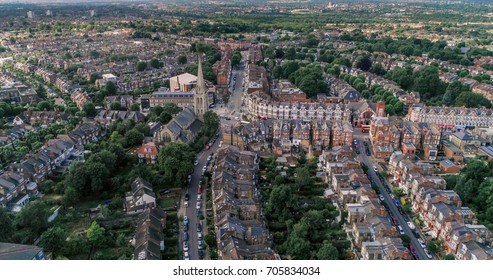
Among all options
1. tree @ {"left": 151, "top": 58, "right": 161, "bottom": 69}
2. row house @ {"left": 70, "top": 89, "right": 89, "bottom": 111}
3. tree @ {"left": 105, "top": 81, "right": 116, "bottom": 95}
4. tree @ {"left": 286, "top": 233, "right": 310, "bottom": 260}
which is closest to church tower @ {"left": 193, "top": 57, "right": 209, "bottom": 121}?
row house @ {"left": 70, "top": 89, "right": 89, "bottom": 111}

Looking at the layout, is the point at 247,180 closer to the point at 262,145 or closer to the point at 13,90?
the point at 262,145

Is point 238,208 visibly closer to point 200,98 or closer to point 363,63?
point 200,98

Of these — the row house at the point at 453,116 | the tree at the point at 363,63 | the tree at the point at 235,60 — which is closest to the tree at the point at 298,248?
the row house at the point at 453,116

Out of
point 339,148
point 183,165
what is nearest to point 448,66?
point 339,148

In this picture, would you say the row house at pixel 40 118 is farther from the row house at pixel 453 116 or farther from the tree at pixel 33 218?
the row house at pixel 453 116

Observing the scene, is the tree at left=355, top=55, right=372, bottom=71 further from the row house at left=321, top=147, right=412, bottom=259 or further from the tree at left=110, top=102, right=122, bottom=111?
the tree at left=110, top=102, right=122, bottom=111
